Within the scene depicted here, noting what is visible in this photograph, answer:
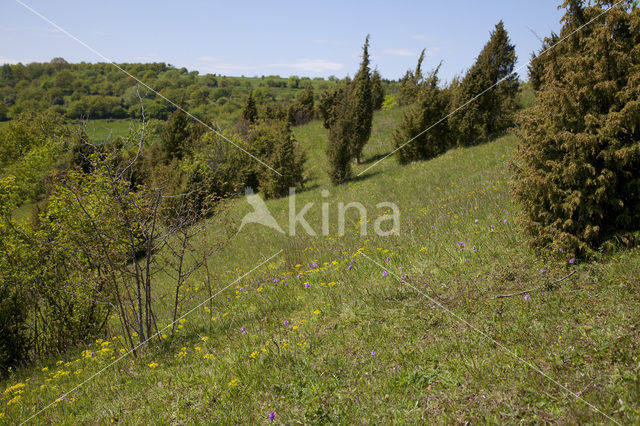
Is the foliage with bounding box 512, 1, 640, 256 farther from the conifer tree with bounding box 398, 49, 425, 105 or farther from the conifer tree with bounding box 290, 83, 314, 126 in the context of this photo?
the conifer tree with bounding box 290, 83, 314, 126

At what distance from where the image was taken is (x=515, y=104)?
20.2 m

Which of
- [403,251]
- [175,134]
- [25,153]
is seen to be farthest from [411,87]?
[25,153]

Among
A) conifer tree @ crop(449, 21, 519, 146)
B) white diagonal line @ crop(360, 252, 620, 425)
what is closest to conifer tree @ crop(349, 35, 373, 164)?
conifer tree @ crop(449, 21, 519, 146)

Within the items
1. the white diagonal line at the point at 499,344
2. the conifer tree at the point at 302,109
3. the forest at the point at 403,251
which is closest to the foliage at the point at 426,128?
the forest at the point at 403,251

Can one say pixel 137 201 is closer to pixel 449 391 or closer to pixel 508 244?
pixel 449 391

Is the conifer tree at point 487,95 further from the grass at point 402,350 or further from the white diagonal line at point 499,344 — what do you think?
the white diagonal line at point 499,344

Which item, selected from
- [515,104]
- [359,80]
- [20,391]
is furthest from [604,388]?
[359,80]

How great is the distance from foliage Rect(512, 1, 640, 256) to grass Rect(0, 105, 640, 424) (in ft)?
1.64

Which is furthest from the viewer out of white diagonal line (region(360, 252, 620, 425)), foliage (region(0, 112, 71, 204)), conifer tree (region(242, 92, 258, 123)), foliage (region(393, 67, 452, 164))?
conifer tree (region(242, 92, 258, 123))

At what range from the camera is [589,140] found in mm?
4324

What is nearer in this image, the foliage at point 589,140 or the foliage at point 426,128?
the foliage at point 589,140

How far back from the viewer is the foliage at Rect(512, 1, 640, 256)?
4309 mm

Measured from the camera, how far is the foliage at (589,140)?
4.31 meters

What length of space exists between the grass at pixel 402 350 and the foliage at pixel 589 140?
0.50 metres
